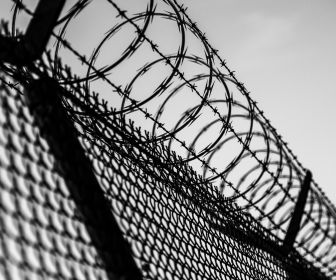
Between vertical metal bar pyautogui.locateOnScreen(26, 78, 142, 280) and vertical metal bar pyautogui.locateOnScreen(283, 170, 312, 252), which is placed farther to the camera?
vertical metal bar pyautogui.locateOnScreen(283, 170, 312, 252)

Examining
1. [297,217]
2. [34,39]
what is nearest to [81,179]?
[34,39]

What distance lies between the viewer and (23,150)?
3.99 feet

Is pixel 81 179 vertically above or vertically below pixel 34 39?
below

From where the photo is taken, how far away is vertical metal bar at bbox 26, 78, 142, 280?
4.05 ft

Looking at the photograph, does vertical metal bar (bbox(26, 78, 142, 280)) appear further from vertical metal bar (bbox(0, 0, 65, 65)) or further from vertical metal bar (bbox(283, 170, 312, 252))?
vertical metal bar (bbox(283, 170, 312, 252))

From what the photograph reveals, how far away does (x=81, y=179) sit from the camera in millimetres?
1311

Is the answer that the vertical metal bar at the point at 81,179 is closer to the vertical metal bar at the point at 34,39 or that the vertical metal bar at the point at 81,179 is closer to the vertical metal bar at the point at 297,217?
the vertical metal bar at the point at 34,39

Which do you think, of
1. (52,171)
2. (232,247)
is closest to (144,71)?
(232,247)

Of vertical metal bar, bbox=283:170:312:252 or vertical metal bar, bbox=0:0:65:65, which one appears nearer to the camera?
vertical metal bar, bbox=0:0:65:65

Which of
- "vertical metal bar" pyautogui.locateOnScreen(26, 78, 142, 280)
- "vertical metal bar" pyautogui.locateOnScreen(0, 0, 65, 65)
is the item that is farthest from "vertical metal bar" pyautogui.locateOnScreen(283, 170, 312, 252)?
"vertical metal bar" pyautogui.locateOnScreen(0, 0, 65, 65)

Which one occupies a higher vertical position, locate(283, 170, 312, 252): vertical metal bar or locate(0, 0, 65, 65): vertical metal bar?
locate(0, 0, 65, 65): vertical metal bar

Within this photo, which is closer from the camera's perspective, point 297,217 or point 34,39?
point 34,39

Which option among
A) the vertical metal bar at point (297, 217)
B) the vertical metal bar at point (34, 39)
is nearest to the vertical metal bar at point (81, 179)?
the vertical metal bar at point (34, 39)

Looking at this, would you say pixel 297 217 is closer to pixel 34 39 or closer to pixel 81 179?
pixel 81 179
